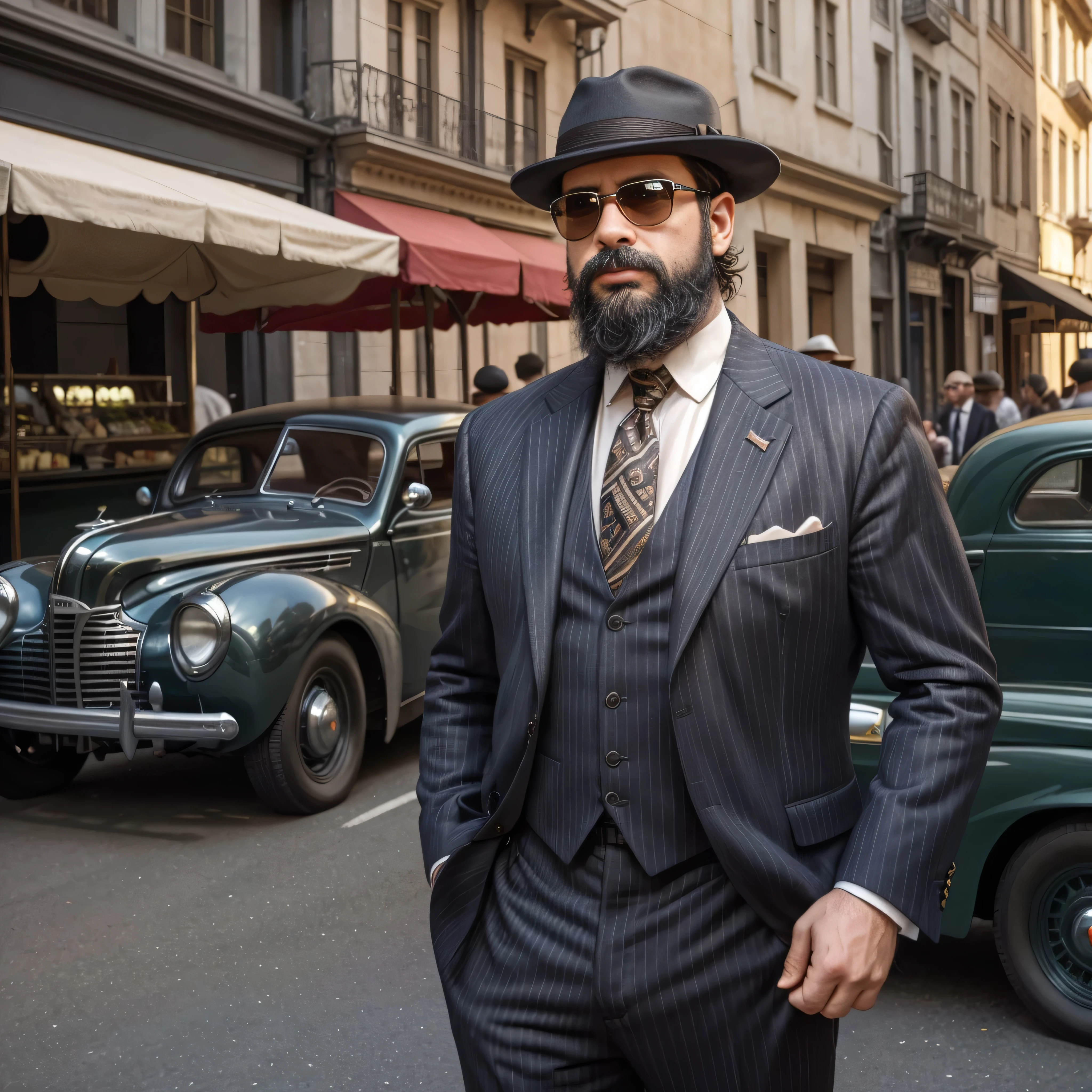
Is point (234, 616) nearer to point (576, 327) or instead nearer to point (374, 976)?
point (374, 976)

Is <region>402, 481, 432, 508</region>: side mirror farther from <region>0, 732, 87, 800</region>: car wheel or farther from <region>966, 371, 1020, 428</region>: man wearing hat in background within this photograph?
<region>966, 371, 1020, 428</region>: man wearing hat in background


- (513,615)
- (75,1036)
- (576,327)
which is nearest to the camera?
(513,615)

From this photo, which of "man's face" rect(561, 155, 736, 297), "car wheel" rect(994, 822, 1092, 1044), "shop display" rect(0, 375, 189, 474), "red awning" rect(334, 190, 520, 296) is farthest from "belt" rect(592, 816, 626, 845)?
"red awning" rect(334, 190, 520, 296)

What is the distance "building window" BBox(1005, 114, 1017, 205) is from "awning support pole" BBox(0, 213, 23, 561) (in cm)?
3055

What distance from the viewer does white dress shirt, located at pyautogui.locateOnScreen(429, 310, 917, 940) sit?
6.04 feet

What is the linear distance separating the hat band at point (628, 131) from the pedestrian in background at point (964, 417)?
1101 centimetres

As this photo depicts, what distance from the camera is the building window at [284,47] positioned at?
14.4 meters

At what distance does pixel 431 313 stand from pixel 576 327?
9833 millimetres

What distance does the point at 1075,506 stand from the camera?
4.16 metres

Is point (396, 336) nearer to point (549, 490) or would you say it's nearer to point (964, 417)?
point (964, 417)

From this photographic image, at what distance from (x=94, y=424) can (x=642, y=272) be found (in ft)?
29.3

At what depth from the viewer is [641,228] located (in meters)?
1.87

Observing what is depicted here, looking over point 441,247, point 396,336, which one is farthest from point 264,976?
point 441,247

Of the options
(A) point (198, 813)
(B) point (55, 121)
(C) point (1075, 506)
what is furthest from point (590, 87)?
(B) point (55, 121)
